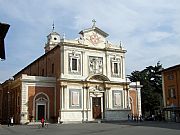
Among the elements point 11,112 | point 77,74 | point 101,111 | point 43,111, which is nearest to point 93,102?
point 101,111

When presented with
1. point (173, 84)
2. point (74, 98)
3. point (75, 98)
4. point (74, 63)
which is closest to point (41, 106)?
point (74, 98)

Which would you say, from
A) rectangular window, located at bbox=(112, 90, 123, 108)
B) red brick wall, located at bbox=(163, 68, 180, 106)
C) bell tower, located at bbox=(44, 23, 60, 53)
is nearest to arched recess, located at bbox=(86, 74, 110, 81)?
rectangular window, located at bbox=(112, 90, 123, 108)

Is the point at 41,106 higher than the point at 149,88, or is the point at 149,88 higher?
the point at 149,88

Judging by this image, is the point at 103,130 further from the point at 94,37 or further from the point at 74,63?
the point at 94,37

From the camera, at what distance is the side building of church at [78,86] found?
1756 inches

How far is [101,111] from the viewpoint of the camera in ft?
158

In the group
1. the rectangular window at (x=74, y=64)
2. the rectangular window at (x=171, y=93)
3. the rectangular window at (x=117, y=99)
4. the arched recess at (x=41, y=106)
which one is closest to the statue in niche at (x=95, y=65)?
the rectangular window at (x=74, y=64)

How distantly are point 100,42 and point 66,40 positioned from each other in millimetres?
6645

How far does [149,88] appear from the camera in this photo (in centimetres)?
6812

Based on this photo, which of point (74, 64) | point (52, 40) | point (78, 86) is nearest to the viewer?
point (78, 86)

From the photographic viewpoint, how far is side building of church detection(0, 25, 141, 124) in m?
44.6

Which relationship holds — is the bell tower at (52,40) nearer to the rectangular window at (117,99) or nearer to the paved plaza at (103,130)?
the rectangular window at (117,99)

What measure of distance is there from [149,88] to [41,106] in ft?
103

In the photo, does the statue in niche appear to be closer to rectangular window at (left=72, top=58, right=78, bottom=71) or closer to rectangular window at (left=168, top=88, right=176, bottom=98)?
rectangular window at (left=72, top=58, right=78, bottom=71)
